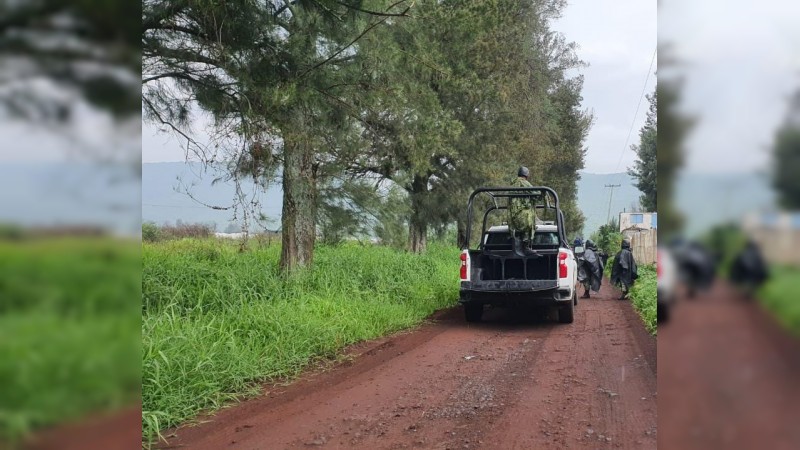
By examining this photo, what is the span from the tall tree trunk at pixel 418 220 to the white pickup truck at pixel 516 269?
4.05ft

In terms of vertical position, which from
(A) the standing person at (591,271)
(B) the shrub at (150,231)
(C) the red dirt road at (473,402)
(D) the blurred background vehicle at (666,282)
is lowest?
(C) the red dirt road at (473,402)

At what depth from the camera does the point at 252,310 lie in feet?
13.1

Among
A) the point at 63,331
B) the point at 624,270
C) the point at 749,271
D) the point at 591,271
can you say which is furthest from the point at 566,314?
the point at 63,331

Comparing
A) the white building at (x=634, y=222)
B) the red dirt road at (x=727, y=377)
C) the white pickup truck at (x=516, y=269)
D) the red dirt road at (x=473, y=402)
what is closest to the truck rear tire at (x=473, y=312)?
the white pickup truck at (x=516, y=269)

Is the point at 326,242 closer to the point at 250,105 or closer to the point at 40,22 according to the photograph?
the point at 250,105

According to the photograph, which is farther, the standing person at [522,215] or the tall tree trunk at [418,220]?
the tall tree trunk at [418,220]

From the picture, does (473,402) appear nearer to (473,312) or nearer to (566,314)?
(566,314)

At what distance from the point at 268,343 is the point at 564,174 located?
7.47ft

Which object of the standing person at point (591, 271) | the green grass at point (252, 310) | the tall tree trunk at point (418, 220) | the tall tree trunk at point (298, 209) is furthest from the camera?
the tall tree trunk at point (418, 220)

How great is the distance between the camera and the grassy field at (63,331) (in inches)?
27.1

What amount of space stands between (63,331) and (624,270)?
102 inches

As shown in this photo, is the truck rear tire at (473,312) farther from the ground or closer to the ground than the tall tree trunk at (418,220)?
closer to the ground

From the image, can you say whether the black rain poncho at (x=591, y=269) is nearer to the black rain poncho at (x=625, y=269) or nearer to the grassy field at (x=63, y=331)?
the black rain poncho at (x=625, y=269)

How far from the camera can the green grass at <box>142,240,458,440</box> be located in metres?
2.74
